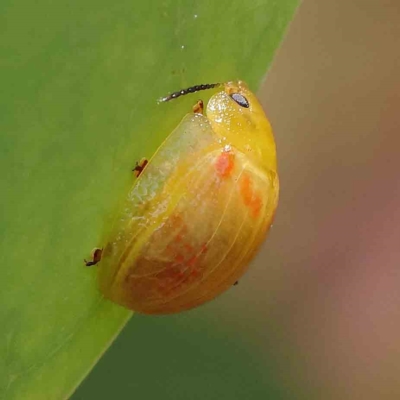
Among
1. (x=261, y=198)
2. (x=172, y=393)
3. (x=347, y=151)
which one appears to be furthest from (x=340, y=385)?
(x=261, y=198)

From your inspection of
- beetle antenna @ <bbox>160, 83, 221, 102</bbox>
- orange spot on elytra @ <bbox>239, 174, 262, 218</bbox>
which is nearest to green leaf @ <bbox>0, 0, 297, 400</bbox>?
beetle antenna @ <bbox>160, 83, 221, 102</bbox>

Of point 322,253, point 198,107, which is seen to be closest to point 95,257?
point 198,107

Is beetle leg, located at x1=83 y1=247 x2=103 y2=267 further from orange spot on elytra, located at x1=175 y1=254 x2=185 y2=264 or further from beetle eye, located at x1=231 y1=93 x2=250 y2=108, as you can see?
beetle eye, located at x1=231 y1=93 x2=250 y2=108

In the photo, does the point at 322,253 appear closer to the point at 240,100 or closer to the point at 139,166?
the point at 240,100

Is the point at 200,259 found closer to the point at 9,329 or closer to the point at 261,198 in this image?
the point at 261,198

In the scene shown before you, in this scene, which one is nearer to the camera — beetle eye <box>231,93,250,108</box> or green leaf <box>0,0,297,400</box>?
green leaf <box>0,0,297,400</box>

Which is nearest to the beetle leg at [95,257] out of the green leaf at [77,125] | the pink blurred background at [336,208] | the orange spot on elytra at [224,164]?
the green leaf at [77,125]

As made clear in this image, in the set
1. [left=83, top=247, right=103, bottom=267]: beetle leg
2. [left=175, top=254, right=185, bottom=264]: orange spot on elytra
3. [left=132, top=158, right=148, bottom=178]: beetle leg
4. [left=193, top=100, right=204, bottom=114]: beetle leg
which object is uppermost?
[left=193, top=100, right=204, bottom=114]: beetle leg
